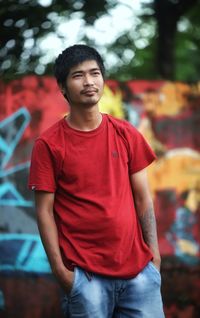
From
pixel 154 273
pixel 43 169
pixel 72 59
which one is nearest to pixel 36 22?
pixel 72 59

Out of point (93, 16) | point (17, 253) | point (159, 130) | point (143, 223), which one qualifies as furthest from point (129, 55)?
point (143, 223)

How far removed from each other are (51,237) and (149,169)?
2.94 metres

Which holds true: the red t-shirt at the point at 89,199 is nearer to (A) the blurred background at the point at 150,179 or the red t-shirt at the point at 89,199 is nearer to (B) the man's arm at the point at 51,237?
(B) the man's arm at the point at 51,237

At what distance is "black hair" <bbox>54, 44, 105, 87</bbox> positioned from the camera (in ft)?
10.1

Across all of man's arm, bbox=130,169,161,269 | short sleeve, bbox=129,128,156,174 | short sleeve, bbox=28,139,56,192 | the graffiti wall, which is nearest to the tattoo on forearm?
man's arm, bbox=130,169,161,269

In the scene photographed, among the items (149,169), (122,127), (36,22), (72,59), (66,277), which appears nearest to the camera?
(66,277)

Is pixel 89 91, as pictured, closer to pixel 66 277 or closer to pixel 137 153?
pixel 137 153

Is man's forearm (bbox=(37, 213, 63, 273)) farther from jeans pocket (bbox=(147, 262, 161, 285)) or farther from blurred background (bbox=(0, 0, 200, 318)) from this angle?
blurred background (bbox=(0, 0, 200, 318))

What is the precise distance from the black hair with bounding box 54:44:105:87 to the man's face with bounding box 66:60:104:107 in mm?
24

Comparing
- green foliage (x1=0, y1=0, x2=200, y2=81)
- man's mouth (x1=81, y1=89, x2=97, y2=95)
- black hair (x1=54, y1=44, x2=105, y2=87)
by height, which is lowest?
man's mouth (x1=81, y1=89, x2=97, y2=95)

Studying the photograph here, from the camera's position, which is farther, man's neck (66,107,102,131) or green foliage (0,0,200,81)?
green foliage (0,0,200,81)

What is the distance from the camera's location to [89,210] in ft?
9.74

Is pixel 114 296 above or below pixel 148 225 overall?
below

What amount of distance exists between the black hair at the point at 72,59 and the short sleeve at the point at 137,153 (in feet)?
1.31
